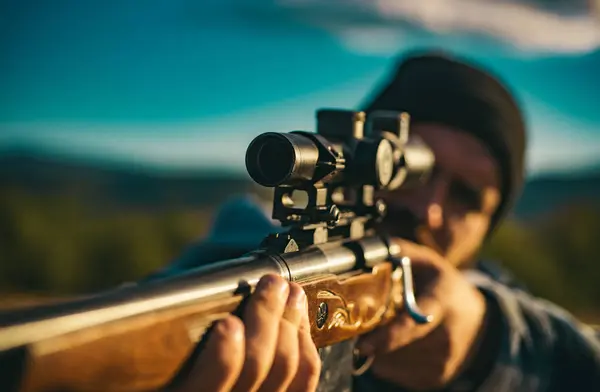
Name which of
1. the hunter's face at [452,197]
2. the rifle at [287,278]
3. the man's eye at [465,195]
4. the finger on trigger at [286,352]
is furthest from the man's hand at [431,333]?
the finger on trigger at [286,352]

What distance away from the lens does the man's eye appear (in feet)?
12.8

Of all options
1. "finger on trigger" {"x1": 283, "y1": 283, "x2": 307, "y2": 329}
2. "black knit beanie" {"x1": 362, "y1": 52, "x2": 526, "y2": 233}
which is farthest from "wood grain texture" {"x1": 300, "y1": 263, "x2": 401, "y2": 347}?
"black knit beanie" {"x1": 362, "y1": 52, "x2": 526, "y2": 233}

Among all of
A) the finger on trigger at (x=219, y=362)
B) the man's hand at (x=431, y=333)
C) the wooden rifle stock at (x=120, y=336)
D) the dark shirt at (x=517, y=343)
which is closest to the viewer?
the wooden rifle stock at (x=120, y=336)

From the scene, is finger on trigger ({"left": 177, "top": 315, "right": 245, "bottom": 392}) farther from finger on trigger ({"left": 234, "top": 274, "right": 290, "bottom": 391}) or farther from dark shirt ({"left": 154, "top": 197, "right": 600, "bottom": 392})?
dark shirt ({"left": 154, "top": 197, "right": 600, "bottom": 392})

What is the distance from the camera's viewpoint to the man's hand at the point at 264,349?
172 centimetres

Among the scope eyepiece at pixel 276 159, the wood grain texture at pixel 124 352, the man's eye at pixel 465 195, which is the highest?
the scope eyepiece at pixel 276 159

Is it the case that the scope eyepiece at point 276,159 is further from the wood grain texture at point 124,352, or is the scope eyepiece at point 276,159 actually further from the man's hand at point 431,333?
the man's hand at point 431,333

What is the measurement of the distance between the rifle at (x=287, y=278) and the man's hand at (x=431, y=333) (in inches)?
4.9

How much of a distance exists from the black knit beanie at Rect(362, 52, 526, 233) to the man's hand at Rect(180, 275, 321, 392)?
96.8 inches

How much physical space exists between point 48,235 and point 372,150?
15.2m

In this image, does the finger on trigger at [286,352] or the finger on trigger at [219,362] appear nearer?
the finger on trigger at [219,362]

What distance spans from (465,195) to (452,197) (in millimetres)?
98

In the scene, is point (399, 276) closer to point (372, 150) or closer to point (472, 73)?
point (372, 150)

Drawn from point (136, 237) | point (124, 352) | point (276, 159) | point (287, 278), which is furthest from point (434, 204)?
point (136, 237)
